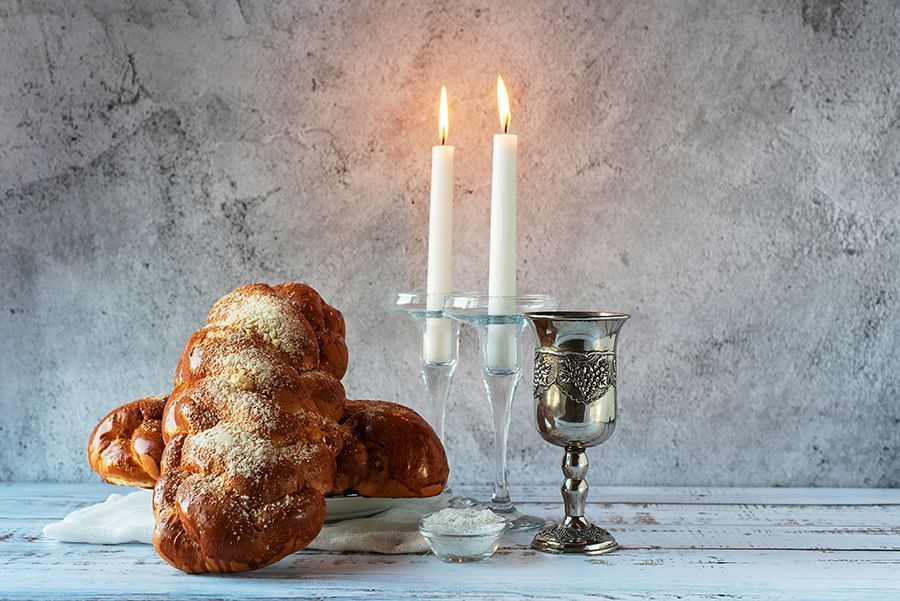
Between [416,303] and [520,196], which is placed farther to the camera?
[520,196]

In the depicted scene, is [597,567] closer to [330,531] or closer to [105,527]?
[330,531]

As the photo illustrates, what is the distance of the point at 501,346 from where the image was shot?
119cm

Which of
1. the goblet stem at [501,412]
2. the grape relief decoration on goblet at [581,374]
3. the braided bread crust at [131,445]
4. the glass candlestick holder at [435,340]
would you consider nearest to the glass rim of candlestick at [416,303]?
the glass candlestick holder at [435,340]

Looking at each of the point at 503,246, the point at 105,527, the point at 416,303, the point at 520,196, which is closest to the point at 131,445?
the point at 105,527

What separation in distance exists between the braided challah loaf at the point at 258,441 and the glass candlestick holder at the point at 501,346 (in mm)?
86

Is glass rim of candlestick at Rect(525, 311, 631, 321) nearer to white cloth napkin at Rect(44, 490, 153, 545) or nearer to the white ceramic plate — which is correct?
the white ceramic plate

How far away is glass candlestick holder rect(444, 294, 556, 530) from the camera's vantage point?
1165 mm

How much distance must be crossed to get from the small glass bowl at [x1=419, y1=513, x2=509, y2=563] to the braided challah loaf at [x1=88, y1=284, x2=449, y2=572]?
0.10m

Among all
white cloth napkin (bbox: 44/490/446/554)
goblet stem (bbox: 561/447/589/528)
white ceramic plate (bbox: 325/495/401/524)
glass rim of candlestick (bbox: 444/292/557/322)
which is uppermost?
glass rim of candlestick (bbox: 444/292/557/322)

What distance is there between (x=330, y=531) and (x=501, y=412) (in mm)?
248

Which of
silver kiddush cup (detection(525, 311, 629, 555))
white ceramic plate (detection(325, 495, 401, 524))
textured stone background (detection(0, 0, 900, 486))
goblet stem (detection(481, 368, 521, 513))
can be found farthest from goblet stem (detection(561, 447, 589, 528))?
textured stone background (detection(0, 0, 900, 486))

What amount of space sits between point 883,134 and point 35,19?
1.27 meters

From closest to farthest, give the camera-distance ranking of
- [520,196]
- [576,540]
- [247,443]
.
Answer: [247,443], [576,540], [520,196]

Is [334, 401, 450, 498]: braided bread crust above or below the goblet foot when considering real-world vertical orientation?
above
